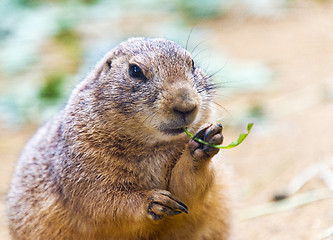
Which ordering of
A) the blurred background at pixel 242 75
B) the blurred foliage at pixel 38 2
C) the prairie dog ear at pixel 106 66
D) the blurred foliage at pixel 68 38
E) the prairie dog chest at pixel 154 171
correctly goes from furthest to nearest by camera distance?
the blurred foliage at pixel 38 2 < the blurred foliage at pixel 68 38 < the blurred background at pixel 242 75 < the prairie dog ear at pixel 106 66 < the prairie dog chest at pixel 154 171

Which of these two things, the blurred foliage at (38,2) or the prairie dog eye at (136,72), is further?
the blurred foliage at (38,2)

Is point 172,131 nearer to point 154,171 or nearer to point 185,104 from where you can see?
point 185,104

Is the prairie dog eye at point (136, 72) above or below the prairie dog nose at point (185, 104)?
above

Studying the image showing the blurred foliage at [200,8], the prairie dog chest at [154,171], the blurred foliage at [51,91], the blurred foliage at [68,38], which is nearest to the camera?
the prairie dog chest at [154,171]

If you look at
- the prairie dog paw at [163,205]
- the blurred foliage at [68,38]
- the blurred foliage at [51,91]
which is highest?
the blurred foliage at [68,38]

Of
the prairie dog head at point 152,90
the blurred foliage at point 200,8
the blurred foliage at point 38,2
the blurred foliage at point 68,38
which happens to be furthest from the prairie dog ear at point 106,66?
the blurred foliage at point 38,2

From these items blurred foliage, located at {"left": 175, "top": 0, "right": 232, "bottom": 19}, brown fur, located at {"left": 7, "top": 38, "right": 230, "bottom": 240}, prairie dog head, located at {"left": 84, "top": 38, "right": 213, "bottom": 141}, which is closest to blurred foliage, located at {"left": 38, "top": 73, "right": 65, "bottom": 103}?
blurred foliage, located at {"left": 175, "top": 0, "right": 232, "bottom": 19}

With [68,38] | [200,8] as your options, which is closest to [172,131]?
[68,38]

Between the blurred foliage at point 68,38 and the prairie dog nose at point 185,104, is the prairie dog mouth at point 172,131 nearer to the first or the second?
the prairie dog nose at point 185,104
